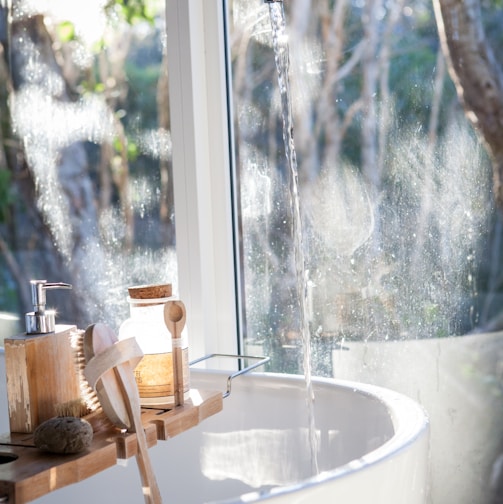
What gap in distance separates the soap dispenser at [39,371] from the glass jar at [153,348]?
10cm

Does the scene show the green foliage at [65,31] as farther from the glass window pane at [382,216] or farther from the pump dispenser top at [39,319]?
the pump dispenser top at [39,319]

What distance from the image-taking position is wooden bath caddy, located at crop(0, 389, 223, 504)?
0.99 m

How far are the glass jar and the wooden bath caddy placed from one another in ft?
0.12

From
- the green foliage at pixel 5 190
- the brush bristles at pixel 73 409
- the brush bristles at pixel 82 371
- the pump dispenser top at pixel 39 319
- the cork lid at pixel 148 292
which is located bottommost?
the brush bristles at pixel 73 409

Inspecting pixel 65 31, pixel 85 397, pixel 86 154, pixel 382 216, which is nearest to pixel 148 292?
pixel 85 397

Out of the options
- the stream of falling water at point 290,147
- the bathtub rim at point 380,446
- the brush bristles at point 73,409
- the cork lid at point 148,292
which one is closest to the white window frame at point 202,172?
the stream of falling water at point 290,147

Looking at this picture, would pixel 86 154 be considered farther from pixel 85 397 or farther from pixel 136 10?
pixel 85 397

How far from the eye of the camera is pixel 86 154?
2.08 meters

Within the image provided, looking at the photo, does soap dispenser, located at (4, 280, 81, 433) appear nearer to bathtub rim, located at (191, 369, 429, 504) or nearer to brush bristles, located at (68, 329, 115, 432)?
brush bristles, located at (68, 329, 115, 432)

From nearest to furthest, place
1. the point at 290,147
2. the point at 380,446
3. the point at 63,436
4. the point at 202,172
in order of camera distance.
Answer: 1. the point at 63,436
2. the point at 380,446
3. the point at 290,147
4. the point at 202,172

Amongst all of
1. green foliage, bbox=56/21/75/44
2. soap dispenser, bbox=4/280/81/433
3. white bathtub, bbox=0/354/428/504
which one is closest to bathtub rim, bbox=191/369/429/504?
white bathtub, bbox=0/354/428/504

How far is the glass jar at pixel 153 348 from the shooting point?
1305 millimetres

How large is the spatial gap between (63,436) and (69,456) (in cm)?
3

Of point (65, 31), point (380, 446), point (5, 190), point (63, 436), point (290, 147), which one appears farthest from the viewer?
point (5, 190)
